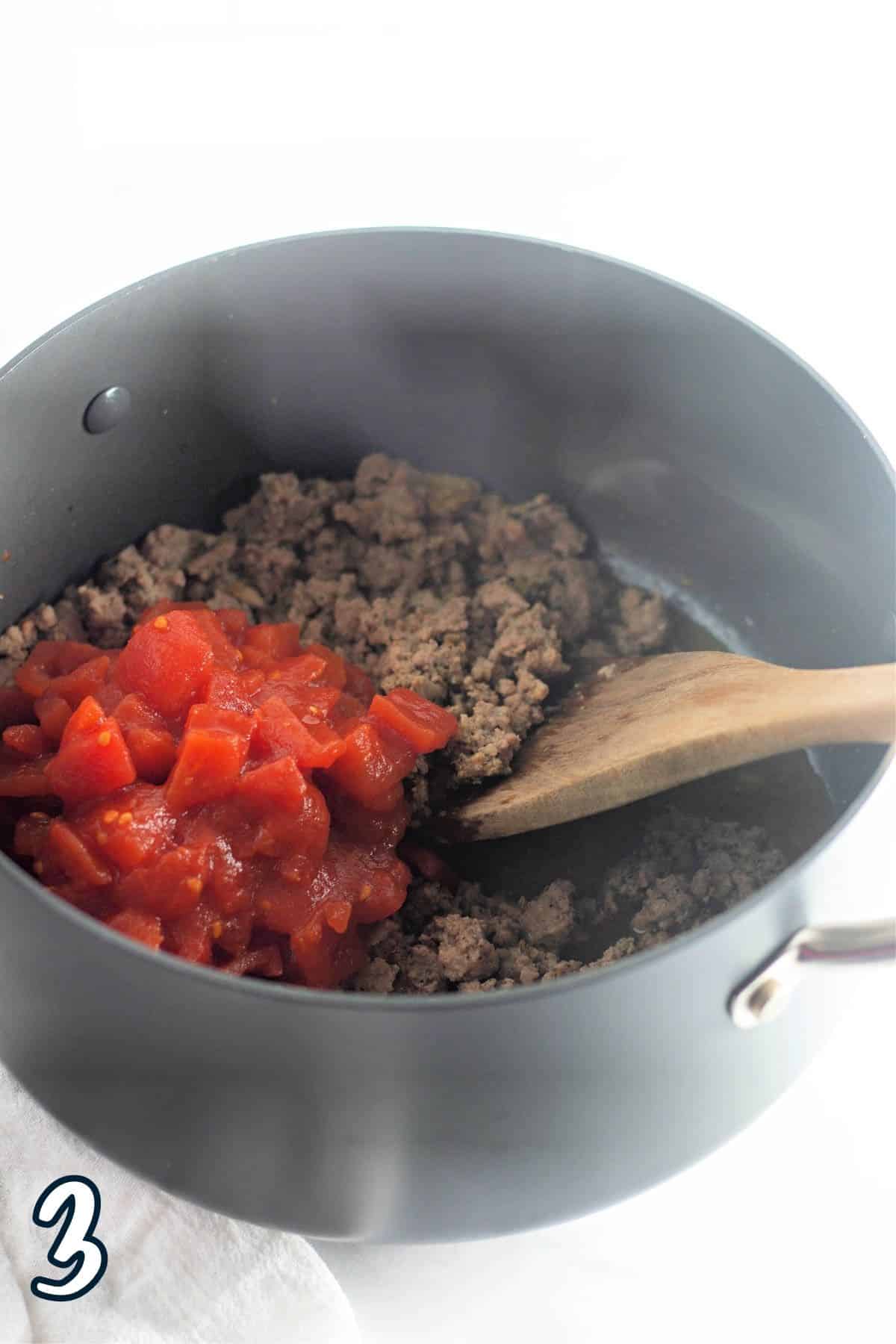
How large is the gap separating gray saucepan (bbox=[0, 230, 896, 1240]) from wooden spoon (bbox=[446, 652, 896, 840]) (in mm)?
141

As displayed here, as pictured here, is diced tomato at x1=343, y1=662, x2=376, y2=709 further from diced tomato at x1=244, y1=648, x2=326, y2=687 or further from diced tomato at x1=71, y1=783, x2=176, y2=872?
diced tomato at x1=71, y1=783, x2=176, y2=872

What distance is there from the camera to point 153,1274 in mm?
1879

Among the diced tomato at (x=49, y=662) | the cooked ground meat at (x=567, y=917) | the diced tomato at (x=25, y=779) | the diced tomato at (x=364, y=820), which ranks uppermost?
the diced tomato at (x=49, y=662)

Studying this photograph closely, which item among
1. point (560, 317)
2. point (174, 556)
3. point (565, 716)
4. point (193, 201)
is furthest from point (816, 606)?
point (193, 201)

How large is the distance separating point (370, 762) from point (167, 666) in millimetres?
296

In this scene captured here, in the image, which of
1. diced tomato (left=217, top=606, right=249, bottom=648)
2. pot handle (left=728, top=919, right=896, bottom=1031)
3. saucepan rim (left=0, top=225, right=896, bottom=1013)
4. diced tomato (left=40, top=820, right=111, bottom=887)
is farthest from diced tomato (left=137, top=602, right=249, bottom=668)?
pot handle (left=728, top=919, right=896, bottom=1031)

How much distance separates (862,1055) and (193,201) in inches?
80.9

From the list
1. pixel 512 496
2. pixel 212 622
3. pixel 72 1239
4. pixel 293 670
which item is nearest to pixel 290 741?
pixel 293 670

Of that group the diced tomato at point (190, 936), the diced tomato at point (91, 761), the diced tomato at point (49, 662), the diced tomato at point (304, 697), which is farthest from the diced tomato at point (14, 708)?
the diced tomato at point (190, 936)

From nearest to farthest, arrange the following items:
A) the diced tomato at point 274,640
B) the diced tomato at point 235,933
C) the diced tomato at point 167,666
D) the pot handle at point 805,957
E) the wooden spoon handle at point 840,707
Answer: the pot handle at point 805,957 → the wooden spoon handle at point 840,707 → the diced tomato at point 235,933 → the diced tomato at point 167,666 → the diced tomato at point 274,640

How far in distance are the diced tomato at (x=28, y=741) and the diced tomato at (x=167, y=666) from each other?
0.15 meters

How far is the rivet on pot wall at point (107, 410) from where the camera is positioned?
7.33ft

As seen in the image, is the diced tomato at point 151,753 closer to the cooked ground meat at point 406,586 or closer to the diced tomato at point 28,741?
the diced tomato at point 28,741

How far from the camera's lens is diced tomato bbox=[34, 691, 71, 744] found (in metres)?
2.03
